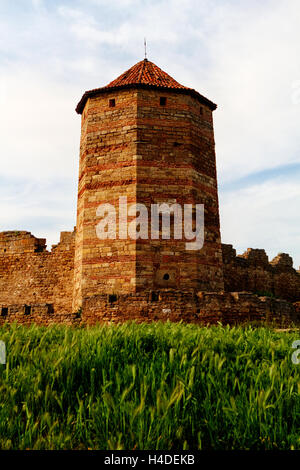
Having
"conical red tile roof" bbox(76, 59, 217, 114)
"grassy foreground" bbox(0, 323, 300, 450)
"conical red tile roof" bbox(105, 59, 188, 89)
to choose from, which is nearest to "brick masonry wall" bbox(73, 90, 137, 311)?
"conical red tile roof" bbox(76, 59, 217, 114)

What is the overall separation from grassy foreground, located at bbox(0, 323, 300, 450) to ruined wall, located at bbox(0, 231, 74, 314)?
9757 millimetres

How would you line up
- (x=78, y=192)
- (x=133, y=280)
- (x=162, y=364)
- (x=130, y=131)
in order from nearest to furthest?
1. (x=162, y=364)
2. (x=133, y=280)
3. (x=130, y=131)
4. (x=78, y=192)

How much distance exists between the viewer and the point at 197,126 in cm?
1332

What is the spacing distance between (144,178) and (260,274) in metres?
7.48

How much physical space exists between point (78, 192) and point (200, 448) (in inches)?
437

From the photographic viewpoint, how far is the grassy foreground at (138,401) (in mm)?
3361

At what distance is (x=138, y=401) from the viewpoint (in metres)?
3.75

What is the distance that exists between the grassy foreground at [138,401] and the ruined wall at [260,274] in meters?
11.2

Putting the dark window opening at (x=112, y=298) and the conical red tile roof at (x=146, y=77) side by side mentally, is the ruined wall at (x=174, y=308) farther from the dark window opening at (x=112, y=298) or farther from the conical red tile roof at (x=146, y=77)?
the conical red tile roof at (x=146, y=77)

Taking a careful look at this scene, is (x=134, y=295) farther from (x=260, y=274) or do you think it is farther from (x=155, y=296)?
(x=260, y=274)

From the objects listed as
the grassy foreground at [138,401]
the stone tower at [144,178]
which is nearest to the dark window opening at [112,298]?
the stone tower at [144,178]
